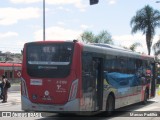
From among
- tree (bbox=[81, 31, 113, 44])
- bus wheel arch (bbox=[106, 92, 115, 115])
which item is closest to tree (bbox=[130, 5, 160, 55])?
tree (bbox=[81, 31, 113, 44])

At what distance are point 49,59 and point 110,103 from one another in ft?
12.3

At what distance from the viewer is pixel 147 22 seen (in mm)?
66500

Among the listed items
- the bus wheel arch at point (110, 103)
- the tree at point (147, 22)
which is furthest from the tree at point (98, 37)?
the bus wheel arch at point (110, 103)

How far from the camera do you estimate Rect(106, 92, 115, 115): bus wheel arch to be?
16295mm

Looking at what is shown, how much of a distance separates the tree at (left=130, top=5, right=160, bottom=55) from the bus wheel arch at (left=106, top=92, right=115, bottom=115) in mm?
50495

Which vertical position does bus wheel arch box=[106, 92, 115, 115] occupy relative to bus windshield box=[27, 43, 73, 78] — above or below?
below

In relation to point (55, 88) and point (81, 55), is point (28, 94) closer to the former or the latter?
point (55, 88)

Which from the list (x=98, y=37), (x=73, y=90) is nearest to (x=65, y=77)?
(x=73, y=90)

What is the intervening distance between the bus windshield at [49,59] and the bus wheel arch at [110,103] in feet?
10.5

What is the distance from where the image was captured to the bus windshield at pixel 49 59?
14.0 m

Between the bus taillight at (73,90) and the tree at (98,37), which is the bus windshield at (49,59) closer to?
the bus taillight at (73,90)

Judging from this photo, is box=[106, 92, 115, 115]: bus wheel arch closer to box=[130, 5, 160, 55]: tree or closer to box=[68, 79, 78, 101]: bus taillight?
box=[68, 79, 78, 101]: bus taillight

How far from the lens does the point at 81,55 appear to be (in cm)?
1401

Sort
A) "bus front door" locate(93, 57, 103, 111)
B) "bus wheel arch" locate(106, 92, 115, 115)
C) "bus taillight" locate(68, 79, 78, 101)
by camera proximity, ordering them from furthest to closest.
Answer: "bus wheel arch" locate(106, 92, 115, 115) < "bus front door" locate(93, 57, 103, 111) < "bus taillight" locate(68, 79, 78, 101)
